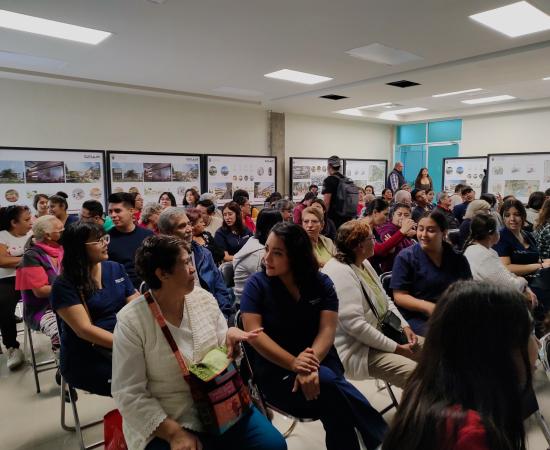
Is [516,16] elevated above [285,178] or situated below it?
above

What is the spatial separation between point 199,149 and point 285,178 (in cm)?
234

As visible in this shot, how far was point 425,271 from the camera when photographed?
2.58 meters

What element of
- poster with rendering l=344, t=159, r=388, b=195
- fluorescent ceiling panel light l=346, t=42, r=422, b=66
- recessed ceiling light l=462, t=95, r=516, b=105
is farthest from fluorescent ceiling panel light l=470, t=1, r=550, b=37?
poster with rendering l=344, t=159, r=388, b=195

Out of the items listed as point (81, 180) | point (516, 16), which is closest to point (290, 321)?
point (516, 16)

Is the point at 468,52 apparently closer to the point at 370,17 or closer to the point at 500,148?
the point at 370,17

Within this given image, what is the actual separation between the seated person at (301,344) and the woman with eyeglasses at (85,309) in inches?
30.0

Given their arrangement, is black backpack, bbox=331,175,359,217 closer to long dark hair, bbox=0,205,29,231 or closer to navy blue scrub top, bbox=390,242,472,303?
navy blue scrub top, bbox=390,242,472,303

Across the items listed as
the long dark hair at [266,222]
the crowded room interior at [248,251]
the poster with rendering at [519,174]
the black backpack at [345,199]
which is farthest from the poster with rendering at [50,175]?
the poster with rendering at [519,174]

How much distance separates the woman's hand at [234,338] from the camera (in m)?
1.71

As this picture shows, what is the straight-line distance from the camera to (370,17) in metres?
3.72

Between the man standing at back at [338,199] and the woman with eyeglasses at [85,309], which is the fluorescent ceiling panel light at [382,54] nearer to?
the man standing at back at [338,199]

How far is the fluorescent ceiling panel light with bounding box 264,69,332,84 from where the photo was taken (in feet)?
19.0

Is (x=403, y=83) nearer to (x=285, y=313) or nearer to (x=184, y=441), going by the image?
(x=285, y=313)

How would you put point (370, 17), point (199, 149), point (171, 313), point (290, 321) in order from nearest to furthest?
1. point (171, 313)
2. point (290, 321)
3. point (370, 17)
4. point (199, 149)
